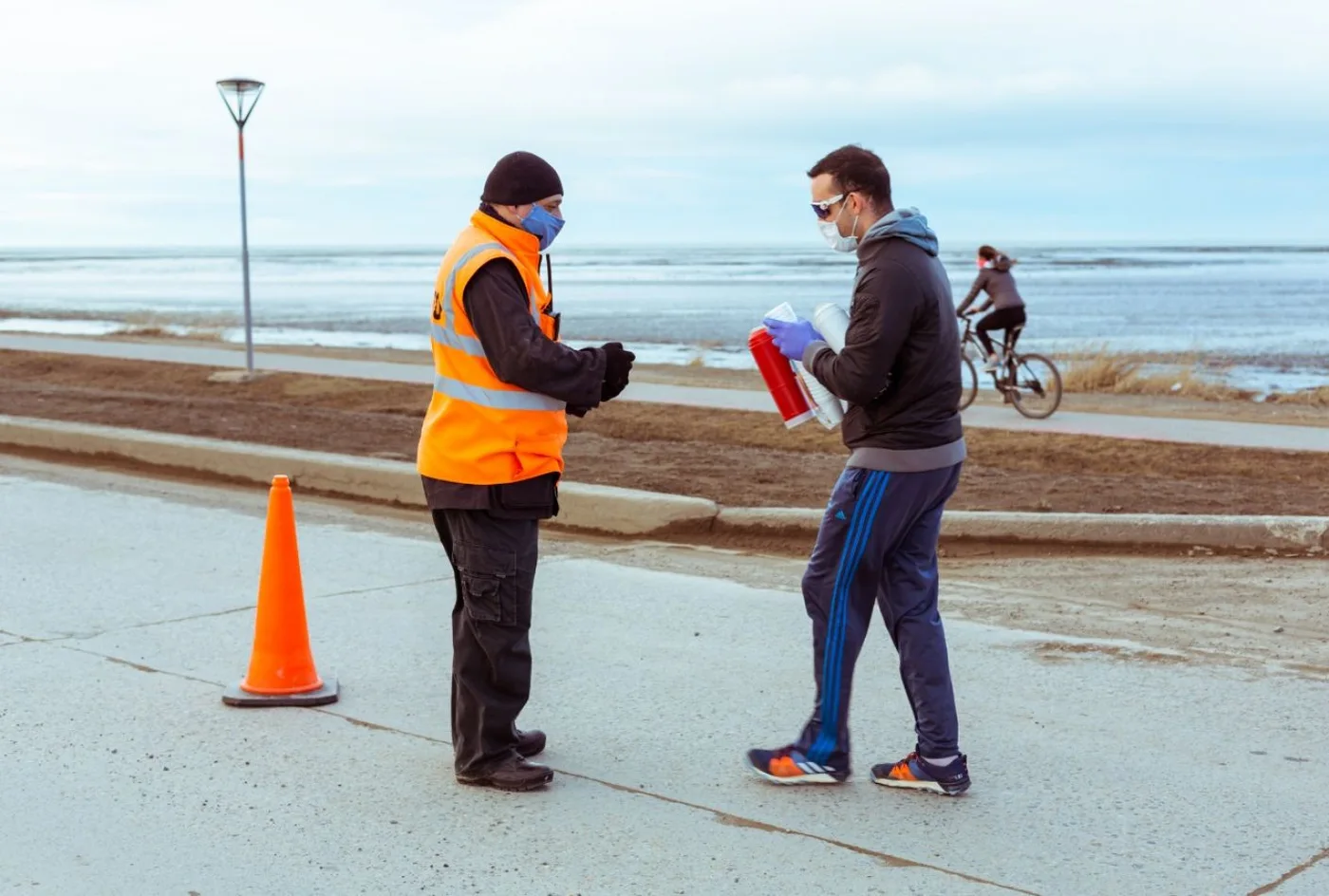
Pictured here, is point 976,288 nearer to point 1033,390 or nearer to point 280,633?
point 1033,390

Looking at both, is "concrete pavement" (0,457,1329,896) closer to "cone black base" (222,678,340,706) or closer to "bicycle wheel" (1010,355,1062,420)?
"cone black base" (222,678,340,706)

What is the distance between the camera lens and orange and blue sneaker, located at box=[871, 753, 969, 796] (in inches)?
192

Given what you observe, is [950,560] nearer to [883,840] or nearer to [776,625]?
[776,625]

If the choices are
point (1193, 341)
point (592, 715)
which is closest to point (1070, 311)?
point (1193, 341)

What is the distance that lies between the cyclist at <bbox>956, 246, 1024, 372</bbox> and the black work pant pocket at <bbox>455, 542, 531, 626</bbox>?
1162 cm

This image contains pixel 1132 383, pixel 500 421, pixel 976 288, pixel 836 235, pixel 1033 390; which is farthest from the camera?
pixel 1132 383

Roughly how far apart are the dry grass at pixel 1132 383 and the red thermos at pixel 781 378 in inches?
566

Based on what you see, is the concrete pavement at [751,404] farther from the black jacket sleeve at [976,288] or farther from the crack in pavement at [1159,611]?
Answer: the crack in pavement at [1159,611]

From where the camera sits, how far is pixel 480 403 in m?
4.75

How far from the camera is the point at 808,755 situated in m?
4.97

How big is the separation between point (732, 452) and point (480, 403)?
7.83 metres

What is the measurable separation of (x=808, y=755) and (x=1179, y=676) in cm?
198

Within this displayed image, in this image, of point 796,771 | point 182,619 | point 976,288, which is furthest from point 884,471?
point 976,288

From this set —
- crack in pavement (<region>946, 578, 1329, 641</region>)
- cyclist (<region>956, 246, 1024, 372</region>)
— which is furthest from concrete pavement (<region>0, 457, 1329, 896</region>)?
cyclist (<region>956, 246, 1024, 372</region>)
